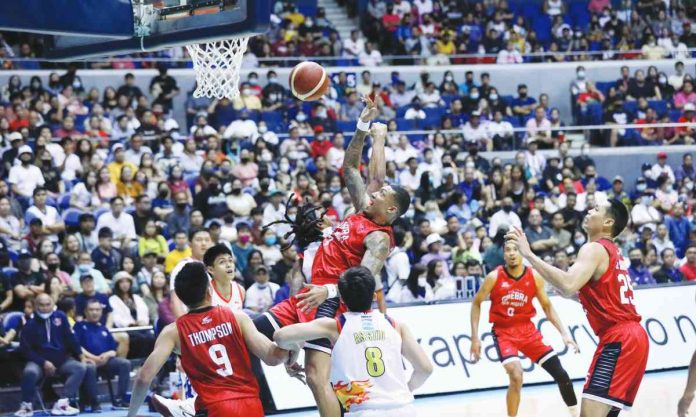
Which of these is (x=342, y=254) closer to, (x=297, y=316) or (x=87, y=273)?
(x=297, y=316)

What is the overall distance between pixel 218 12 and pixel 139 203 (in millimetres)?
6690

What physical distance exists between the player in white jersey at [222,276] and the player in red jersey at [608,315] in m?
2.57

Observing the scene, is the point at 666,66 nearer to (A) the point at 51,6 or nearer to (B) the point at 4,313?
(B) the point at 4,313

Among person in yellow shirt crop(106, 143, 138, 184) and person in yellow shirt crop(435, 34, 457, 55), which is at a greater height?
person in yellow shirt crop(435, 34, 457, 55)

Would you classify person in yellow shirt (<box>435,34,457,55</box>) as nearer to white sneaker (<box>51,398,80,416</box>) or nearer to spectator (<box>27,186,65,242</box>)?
spectator (<box>27,186,65,242</box>)

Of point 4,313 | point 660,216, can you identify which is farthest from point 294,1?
point 4,313

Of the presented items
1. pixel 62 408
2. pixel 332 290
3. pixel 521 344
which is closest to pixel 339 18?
pixel 62 408

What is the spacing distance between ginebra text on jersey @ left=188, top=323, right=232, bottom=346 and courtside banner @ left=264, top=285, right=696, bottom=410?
6.17 meters

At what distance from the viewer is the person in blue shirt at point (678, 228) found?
1820 cm

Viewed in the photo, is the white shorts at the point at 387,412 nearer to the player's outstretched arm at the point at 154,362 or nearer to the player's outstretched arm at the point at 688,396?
the player's outstretched arm at the point at 154,362

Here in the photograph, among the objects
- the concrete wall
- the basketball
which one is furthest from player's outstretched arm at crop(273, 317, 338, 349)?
the concrete wall

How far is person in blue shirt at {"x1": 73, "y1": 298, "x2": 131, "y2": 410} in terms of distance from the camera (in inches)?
496

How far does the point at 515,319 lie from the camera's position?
11164 mm

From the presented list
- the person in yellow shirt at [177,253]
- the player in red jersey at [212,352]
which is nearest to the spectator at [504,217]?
the person in yellow shirt at [177,253]
